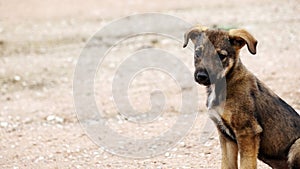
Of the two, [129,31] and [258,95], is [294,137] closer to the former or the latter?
[258,95]

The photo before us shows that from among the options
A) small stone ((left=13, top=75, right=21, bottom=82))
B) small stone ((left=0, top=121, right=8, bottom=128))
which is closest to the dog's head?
small stone ((left=0, top=121, right=8, bottom=128))

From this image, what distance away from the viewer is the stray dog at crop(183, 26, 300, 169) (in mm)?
5309

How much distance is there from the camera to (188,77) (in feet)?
31.2

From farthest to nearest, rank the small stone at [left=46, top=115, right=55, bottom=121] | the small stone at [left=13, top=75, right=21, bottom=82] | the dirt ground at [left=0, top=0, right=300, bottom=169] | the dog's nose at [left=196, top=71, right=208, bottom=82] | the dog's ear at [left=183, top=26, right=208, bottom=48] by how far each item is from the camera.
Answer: the small stone at [left=13, top=75, right=21, bottom=82]
the small stone at [left=46, top=115, right=55, bottom=121]
the dirt ground at [left=0, top=0, right=300, bottom=169]
the dog's ear at [left=183, top=26, right=208, bottom=48]
the dog's nose at [left=196, top=71, right=208, bottom=82]

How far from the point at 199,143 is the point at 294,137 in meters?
1.85

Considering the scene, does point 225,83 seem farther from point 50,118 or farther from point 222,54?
point 50,118

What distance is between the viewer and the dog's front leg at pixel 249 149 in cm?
529

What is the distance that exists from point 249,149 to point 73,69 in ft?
18.1

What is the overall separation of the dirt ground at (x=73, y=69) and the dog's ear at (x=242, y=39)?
1.62m

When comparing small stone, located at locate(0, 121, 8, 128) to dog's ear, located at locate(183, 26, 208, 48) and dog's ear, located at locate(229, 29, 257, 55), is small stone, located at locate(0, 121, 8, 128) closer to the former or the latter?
dog's ear, located at locate(183, 26, 208, 48)

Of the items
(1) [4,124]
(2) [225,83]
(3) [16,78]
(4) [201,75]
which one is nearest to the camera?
(4) [201,75]

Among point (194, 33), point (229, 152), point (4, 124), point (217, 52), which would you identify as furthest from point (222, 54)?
point (4, 124)

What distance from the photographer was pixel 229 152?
5672mm

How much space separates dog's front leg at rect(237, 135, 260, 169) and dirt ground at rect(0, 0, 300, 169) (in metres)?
1.14
